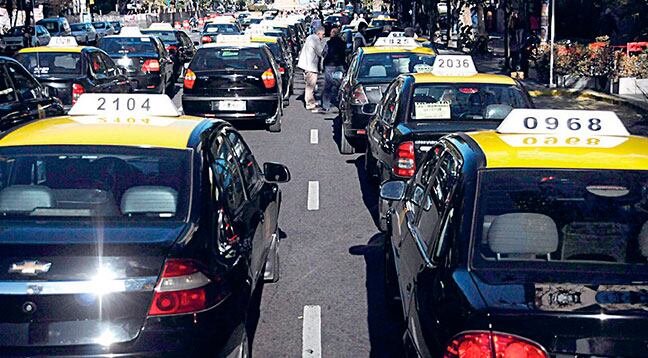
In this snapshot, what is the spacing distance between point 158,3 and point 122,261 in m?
116

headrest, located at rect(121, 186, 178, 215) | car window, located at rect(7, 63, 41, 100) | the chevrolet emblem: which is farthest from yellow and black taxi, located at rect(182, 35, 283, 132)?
the chevrolet emblem

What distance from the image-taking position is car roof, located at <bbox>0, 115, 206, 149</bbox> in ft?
17.5

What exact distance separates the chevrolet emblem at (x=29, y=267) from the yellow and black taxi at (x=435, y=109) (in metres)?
5.11

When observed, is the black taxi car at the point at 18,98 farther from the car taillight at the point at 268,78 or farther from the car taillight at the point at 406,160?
the car taillight at the point at 406,160

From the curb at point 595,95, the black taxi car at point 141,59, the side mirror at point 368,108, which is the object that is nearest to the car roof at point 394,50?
the side mirror at point 368,108

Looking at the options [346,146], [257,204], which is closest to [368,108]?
[346,146]

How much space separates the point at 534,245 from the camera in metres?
4.30

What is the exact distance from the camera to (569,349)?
3482 mm

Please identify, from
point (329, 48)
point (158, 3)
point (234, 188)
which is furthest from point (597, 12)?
point (158, 3)

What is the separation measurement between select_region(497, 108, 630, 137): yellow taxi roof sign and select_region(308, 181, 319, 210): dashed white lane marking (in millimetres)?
6122

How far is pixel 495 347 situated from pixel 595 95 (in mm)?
20016

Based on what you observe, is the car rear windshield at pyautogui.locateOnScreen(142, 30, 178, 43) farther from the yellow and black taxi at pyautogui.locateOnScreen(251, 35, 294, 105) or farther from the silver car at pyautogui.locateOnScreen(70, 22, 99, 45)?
the silver car at pyautogui.locateOnScreen(70, 22, 99, 45)

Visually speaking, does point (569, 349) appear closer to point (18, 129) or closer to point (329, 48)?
point (18, 129)

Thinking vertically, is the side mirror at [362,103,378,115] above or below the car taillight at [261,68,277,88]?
below
